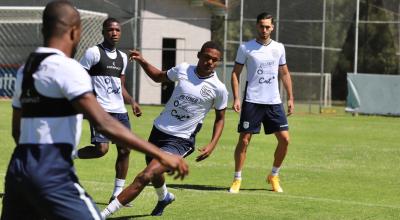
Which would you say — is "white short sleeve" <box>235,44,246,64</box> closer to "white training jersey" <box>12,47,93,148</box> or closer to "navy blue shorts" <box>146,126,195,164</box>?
"navy blue shorts" <box>146,126,195,164</box>

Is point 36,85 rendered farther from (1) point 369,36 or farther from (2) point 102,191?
(1) point 369,36

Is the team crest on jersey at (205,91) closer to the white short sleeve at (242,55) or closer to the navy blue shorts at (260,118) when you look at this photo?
the navy blue shorts at (260,118)

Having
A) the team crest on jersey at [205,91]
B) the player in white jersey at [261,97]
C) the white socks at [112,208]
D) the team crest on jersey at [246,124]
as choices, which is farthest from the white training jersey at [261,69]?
the white socks at [112,208]

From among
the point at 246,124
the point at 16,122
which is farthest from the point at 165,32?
the point at 16,122

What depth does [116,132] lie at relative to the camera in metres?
5.17

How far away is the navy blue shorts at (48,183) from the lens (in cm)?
515

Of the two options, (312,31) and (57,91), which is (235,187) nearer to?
(57,91)

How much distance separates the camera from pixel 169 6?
37.7 meters

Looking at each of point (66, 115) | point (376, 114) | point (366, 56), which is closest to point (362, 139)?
point (376, 114)

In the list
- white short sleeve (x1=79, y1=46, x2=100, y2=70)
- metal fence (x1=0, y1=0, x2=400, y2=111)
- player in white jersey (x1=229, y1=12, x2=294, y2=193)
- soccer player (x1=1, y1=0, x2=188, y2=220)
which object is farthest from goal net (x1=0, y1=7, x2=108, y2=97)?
soccer player (x1=1, y1=0, x2=188, y2=220)

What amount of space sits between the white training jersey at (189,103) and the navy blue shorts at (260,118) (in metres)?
2.55

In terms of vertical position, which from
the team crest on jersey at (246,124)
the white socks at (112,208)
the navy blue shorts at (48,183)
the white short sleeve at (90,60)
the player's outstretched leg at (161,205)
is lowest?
the player's outstretched leg at (161,205)

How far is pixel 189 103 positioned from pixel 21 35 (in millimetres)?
29210

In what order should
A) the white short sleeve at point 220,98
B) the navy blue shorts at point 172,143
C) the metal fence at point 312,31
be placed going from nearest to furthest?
the navy blue shorts at point 172,143 < the white short sleeve at point 220,98 < the metal fence at point 312,31
